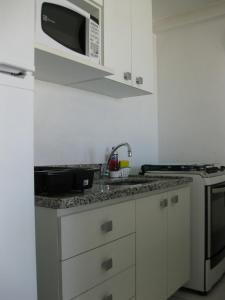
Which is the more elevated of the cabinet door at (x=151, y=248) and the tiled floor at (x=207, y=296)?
the cabinet door at (x=151, y=248)

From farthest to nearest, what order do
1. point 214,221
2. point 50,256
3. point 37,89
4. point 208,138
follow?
point 208,138, point 214,221, point 37,89, point 50,256

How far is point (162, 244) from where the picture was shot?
1941 mm

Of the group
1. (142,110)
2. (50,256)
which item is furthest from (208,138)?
(50,256)

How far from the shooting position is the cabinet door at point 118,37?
189 centimetres

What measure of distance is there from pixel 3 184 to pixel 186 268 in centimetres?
174

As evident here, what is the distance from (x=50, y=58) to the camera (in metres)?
1.55

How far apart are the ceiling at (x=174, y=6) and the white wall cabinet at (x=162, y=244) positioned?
158 cm

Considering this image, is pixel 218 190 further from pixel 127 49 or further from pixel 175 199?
pixel 127 49

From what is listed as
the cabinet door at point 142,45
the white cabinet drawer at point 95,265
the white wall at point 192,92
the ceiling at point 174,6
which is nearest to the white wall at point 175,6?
the ceiling at point 174,6

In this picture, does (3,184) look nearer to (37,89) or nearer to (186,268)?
(37,89)

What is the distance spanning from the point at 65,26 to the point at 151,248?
129 cm

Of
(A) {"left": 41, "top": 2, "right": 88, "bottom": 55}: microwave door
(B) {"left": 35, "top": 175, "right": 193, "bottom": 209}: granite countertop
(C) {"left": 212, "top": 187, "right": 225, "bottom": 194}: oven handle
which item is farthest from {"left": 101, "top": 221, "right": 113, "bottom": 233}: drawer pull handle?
(C) {"left": 212, "top": 187, "right": 225, "bottom": 194}: oven handle

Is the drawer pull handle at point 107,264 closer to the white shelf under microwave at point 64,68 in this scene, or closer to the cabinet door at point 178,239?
the cabinet door at point 178,239

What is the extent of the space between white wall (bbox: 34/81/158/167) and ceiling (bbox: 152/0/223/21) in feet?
2.51
